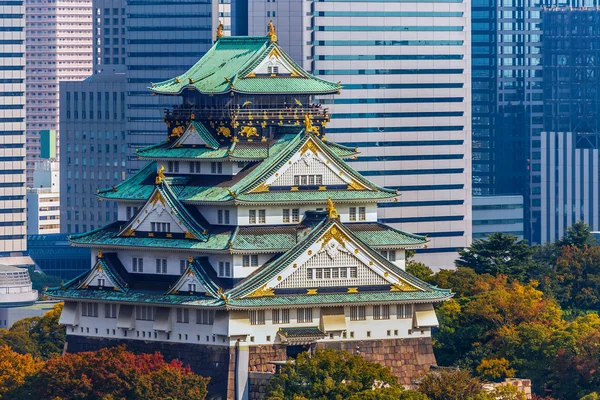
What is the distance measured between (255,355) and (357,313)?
845 cm

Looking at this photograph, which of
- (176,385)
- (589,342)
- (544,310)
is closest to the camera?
(176,385)

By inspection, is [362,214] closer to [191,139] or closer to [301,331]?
[301,331]

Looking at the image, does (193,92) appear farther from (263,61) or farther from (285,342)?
(285,342)

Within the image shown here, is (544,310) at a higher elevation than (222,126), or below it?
below

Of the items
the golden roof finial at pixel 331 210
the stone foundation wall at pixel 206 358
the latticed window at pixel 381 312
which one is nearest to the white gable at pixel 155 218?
the stone foundation wall at pixel 206 358

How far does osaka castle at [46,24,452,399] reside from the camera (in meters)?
168

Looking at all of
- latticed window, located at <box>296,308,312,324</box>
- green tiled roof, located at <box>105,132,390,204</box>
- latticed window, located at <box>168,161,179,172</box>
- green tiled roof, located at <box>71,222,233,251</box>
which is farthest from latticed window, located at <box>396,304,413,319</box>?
latticed window, located at <box>168,161,179,172</box>

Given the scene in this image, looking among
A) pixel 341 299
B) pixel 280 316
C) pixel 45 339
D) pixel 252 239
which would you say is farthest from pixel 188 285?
pixel 45 339

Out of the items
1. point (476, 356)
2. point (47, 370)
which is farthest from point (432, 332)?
point (47, 370)

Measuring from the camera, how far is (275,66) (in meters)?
180

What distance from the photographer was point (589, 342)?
17338 centimetres

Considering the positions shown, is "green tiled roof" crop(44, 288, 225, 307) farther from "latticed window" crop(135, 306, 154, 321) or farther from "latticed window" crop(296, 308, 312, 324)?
"latticed window" crop(296, 308, 312, 324)

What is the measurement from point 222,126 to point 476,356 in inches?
978

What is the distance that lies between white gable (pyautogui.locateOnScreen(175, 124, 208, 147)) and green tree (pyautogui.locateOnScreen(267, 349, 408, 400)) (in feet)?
73.7
